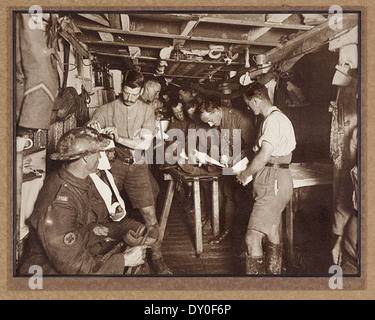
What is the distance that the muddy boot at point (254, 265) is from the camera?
2.13 metres

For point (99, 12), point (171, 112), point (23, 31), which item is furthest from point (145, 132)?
point (23, 31)

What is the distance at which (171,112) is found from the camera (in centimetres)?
214

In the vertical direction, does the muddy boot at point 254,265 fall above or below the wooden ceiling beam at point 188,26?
below

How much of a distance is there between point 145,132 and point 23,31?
74 cm

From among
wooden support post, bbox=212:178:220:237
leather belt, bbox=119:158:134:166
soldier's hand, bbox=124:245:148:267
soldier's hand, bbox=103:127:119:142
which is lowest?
soldier's hand, bbox=124:245:148:267

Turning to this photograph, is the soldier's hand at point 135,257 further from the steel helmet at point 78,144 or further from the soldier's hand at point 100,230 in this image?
the steel helmet at point 78,144

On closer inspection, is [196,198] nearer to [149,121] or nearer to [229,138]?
[229,138]

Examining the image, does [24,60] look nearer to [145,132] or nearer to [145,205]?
[145,132]

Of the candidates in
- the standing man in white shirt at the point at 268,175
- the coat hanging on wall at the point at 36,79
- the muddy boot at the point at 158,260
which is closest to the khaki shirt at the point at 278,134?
the standing man in white shirt at the point at 268,175

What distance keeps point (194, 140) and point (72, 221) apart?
68 centimetres

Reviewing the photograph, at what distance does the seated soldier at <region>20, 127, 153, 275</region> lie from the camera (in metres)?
2.06

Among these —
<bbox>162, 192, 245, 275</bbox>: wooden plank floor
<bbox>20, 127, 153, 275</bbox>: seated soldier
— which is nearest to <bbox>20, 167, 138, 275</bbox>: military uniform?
<bbox>20, 127, 153, 275</bbox>: seated soldier

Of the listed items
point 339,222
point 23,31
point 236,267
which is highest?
point 23,31

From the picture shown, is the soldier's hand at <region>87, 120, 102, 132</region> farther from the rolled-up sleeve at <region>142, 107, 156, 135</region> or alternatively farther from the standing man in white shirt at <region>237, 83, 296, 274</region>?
the standing man in white shirt at <region>237, 83, 296, 274</region>
